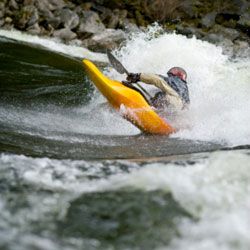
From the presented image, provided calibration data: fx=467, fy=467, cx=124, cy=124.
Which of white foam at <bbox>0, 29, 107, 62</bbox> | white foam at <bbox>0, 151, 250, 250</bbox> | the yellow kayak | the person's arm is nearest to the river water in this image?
white foam at <bbox>0, 151, 250, 250</bbox>

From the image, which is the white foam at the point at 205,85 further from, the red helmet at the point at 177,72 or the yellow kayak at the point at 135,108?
the red helmet at the point at 177,72

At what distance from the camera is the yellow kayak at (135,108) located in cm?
709

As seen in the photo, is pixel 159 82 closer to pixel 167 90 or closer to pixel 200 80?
pixel 167 90

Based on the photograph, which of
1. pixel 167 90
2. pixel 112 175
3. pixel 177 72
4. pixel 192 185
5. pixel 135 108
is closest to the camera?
pixel 192 185

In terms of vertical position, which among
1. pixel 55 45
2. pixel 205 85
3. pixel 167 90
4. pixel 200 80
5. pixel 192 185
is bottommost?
pixel 55 45

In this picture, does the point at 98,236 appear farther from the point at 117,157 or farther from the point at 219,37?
the point at 219,37

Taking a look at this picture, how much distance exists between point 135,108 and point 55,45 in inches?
354

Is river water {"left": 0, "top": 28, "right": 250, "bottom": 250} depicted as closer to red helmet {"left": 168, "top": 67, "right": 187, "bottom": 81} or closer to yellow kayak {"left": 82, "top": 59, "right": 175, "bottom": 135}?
yellow kayak {"left": 82, "top": 59, "right": 175, "bottom": 135}

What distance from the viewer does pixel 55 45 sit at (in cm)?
1541

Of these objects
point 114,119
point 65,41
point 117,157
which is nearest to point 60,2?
point 65,41

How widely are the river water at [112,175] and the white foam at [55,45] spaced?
19.1ft

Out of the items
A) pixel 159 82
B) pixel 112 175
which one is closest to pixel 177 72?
pixel 159 82

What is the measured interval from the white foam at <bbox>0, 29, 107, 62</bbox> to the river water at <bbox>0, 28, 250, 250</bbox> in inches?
229

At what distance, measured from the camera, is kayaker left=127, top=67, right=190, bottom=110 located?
7.26 meters
